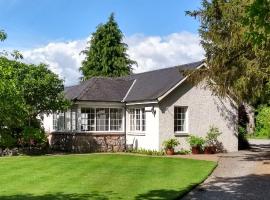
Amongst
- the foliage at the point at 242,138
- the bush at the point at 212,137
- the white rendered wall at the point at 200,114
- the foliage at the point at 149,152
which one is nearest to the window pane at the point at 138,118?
the foliage at the point at 149,152

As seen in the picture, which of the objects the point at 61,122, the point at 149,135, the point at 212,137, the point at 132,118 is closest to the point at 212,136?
the point at 212,137

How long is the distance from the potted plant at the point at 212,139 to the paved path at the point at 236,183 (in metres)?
6.66

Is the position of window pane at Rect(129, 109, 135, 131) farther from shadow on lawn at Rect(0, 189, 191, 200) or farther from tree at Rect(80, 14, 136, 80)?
tree at Rect(80, 14, 136, 80)

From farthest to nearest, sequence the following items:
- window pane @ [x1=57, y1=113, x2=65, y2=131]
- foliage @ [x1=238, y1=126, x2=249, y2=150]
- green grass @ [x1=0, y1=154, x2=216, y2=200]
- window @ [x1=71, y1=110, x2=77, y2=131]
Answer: window pane @ [x1=57, y1=113, x2=65, y2=131], foliage @ [x1=238, y1=126, x2=249, y2=150], window @ [x1=71, y1=110, x2=77, y2=131], green grass @ [x1=0, y1=154, x2=216, y2=200]

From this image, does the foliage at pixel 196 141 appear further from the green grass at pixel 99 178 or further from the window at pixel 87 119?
the window at pixel 87 119

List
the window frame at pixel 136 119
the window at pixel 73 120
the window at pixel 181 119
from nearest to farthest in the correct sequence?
the window at pixel 181 119, the window frame at pixel 136 119, the window at pixel 73 120

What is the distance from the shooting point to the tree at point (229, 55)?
73.2 feet

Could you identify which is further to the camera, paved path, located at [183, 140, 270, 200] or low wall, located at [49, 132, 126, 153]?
low wall, located at [49, 132, 126, 153]

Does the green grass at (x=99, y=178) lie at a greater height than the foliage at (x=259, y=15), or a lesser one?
lesser

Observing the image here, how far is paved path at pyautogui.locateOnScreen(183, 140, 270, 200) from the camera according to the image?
1369 centimetres

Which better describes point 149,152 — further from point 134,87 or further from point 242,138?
point 242,138

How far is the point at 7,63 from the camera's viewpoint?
1001 cm

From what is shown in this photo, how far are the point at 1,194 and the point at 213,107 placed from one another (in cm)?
1875

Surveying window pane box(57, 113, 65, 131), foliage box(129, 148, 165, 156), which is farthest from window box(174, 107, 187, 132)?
window pane box(57, 113, 65, 131)
